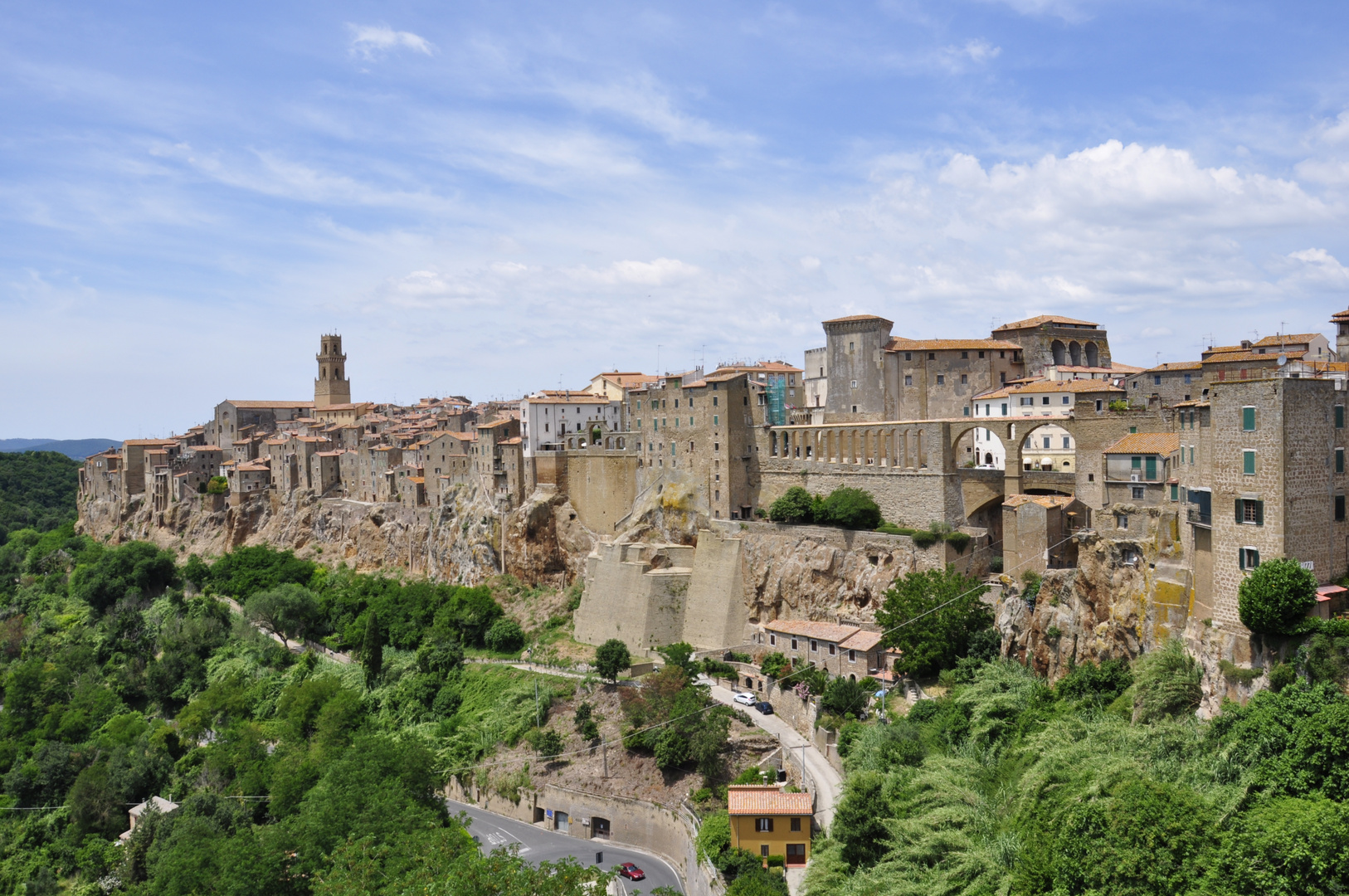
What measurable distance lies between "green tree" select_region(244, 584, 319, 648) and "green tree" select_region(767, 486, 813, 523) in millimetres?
30382

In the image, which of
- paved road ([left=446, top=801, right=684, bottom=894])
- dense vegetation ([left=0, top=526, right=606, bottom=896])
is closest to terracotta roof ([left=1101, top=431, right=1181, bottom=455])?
→ paved road ([left=446, top=801, right=684, bottom=894])

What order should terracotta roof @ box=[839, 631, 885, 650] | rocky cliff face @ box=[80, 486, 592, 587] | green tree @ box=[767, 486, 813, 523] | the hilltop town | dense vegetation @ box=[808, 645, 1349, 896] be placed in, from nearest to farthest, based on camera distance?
dense vegetation @ box=[808, 645, 1349, 896] → the hilltop town → terracotta roof @ box=[839, 631, 885, 650] → green tree @ box=[767, 486, 813, 523] → rocky cliff face @ box=[80, 486, 592, 587]

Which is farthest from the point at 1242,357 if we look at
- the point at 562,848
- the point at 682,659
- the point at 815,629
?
the point at 562,848

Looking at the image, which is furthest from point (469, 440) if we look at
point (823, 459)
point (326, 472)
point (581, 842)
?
→ point (581, 842)

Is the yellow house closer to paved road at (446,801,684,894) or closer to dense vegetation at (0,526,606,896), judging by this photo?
paved road at (446,801,684,894)

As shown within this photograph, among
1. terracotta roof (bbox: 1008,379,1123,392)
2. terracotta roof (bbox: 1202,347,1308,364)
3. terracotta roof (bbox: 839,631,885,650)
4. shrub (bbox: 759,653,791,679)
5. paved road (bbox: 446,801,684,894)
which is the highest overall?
terracotta roof (bbox: 1202,347,1308,364)

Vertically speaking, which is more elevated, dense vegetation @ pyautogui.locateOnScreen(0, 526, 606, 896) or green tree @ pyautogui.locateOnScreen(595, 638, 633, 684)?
green tree @ pyautogui.locateOnScreen(595, 638, 633, 684)

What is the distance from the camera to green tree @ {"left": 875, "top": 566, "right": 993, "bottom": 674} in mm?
34000

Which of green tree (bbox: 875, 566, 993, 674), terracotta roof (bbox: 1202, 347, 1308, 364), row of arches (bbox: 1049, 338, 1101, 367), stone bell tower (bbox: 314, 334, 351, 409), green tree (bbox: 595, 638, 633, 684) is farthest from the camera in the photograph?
stone bell tower (bbox: 314, 334, 351, 409)

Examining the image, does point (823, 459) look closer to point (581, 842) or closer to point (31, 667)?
point (581, 842)

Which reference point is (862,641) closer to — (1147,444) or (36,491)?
(1147,444)

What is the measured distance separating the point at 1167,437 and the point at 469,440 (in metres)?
40.3

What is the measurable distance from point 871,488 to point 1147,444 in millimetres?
12642

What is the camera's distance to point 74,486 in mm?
115188
